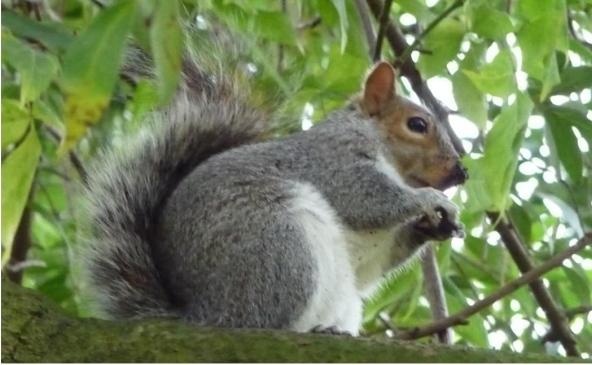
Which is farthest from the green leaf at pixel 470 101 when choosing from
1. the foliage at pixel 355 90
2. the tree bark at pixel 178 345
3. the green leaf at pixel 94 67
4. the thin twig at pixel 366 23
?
the green leaf at pixel 94 67

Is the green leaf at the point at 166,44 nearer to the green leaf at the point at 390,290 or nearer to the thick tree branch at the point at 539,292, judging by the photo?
the green leaf at the point at 390,290

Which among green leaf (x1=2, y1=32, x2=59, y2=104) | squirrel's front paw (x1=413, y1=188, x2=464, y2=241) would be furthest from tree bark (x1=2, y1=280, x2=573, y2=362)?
squirrel's front paw (x1=413, y1=188, x2=464, y2=241)

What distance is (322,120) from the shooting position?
2.21 m

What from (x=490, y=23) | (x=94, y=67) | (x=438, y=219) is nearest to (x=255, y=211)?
(x=438, y=219)

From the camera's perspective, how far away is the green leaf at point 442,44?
1.93 metres

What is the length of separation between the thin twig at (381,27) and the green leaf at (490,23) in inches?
5.7

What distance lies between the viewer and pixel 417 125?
221 centimetres

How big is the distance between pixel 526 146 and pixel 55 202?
108cm

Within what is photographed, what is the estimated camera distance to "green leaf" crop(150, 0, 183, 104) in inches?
34.6

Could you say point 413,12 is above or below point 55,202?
above

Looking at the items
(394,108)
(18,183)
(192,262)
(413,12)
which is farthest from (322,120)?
(18,183)

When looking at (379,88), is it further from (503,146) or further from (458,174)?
(503,146)

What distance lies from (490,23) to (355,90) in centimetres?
37

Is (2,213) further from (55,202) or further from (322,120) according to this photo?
(55,202)
